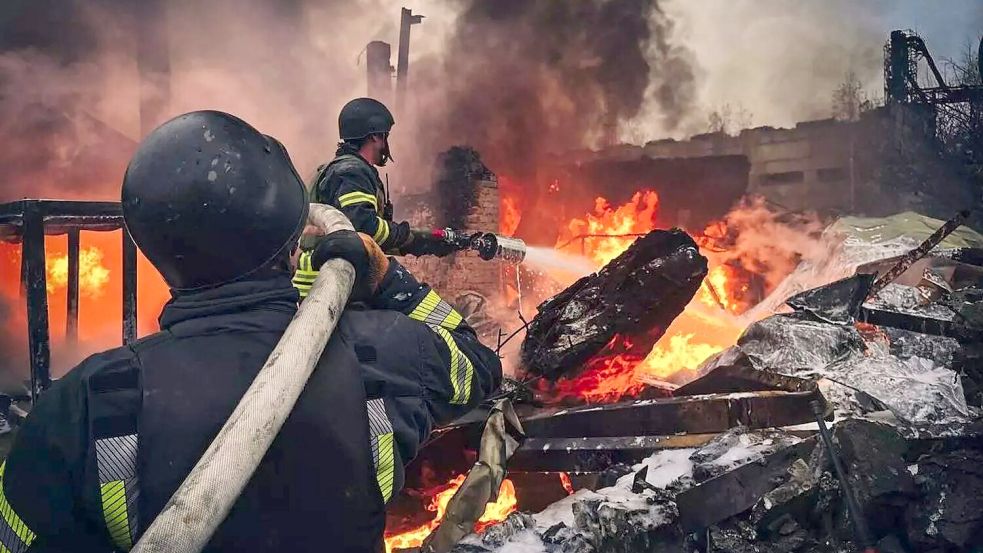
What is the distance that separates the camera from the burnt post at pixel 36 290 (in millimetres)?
4426

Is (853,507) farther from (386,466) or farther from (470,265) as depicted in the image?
(470,265)

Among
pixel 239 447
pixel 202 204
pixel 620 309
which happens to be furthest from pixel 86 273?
pixel 239 447

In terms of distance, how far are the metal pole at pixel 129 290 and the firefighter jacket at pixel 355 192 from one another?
1.58 metres

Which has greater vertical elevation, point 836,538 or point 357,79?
point 357,79

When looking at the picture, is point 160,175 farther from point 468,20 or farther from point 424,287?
point 468,20

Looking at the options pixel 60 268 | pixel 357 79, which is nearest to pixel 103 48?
pixel 60 268

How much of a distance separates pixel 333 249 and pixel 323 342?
0.40 m

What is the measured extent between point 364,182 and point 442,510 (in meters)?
2.15

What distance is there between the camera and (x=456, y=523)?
340 centimetres

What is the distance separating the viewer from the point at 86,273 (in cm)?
883

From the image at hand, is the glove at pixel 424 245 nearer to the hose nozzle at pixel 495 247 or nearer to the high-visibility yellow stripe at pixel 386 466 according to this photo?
the hose nozzle at pixel 495 247

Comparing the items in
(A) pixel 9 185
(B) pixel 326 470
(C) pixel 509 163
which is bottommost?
(B) pixel 326 470

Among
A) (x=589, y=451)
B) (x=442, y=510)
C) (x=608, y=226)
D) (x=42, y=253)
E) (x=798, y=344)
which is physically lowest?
(x=442, y=510)

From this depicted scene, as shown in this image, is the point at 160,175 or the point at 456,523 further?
the point at 456,523
